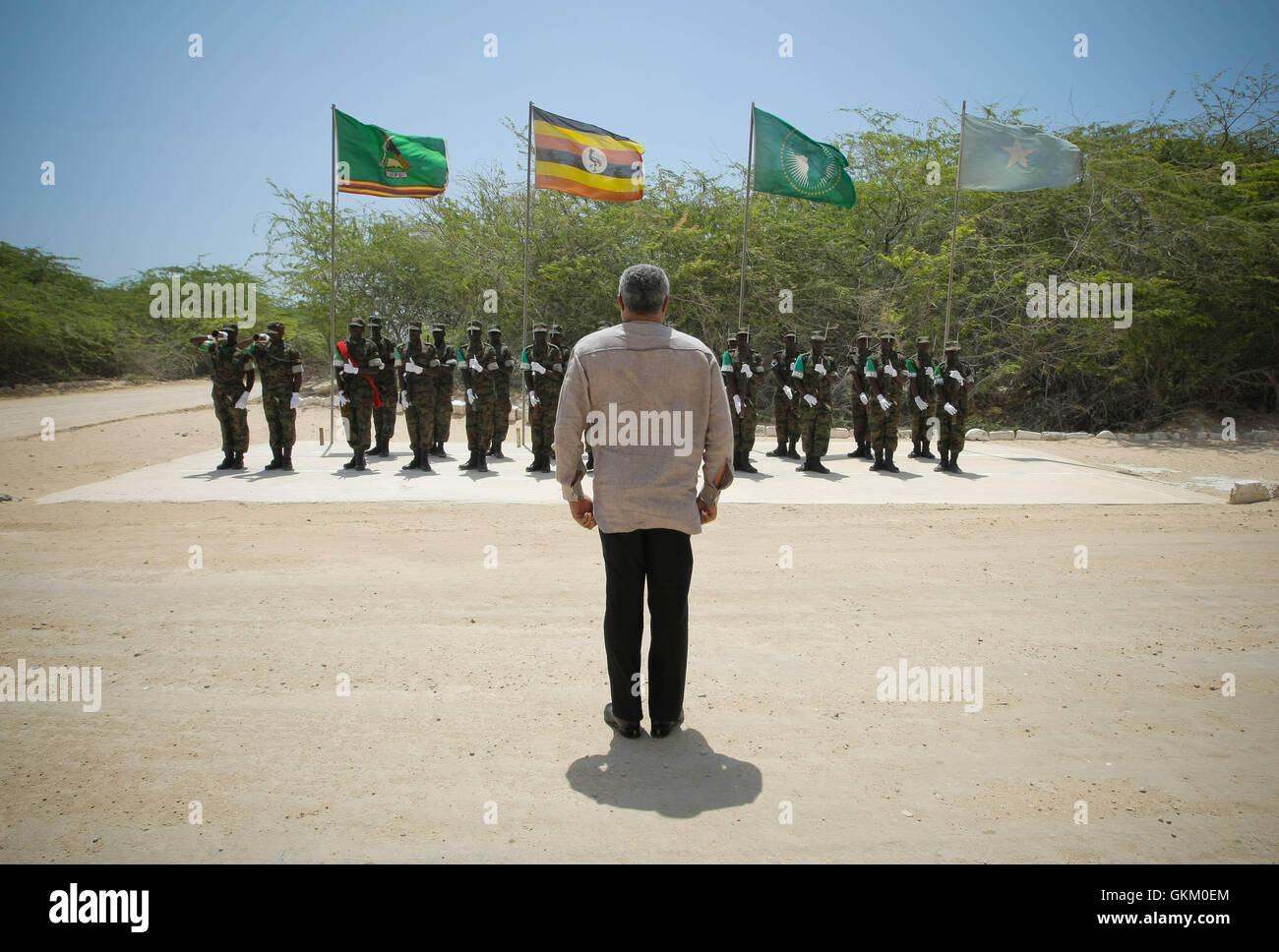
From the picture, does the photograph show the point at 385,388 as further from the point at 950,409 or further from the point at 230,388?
the point at 950,409

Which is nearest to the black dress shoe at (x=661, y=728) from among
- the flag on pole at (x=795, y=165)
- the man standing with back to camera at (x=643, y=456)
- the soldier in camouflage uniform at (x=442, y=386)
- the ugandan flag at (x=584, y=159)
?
the man standing with back to camera at (x=643, y=456)

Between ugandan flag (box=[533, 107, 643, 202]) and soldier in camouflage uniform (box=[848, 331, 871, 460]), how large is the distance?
15.5 feet

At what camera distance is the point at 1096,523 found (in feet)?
29.3

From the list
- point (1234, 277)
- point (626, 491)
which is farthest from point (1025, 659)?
point (1234, 277)

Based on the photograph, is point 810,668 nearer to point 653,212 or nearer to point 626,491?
point 626,491

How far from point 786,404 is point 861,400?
1.27 meters

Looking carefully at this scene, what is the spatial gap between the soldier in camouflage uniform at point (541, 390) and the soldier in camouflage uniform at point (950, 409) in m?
6.05

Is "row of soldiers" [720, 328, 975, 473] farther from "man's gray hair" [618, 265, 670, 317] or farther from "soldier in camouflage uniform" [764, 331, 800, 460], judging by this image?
"man's gray hair" [618, 265, 670, 317]

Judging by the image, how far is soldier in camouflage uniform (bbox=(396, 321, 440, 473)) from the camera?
1221 centimetres

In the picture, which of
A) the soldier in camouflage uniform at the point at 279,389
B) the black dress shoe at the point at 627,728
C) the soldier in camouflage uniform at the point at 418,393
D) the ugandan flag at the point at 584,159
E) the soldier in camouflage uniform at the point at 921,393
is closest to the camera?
the black dress shoe at the point at 627,728

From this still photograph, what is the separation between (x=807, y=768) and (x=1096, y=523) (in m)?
Result: 7.00

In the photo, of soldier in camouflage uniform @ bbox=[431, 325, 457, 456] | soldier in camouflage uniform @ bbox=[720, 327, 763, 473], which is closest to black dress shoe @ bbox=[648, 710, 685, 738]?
soldier in camouflage uniform @ bbox=[720, 327, 763, 473]

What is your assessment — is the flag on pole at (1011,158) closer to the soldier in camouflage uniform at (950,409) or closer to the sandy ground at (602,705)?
the soldier in camouflage uniform at (950,409)

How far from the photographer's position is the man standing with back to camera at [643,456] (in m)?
3.53
